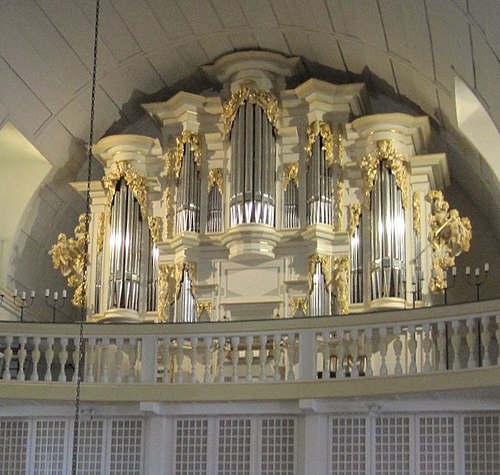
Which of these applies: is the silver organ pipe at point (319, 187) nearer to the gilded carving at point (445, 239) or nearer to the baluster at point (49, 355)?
the gilded carving at point (445, 239)

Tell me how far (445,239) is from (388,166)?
4.59ft

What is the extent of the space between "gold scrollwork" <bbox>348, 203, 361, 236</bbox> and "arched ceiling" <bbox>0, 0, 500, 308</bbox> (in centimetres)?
195

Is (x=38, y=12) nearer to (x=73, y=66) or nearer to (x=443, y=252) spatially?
(x=73, y=66)

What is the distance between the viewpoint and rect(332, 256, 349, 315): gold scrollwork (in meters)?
18.2

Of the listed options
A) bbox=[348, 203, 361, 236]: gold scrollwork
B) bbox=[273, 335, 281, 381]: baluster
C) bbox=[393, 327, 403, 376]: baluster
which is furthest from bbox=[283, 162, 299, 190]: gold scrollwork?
bbox=[393, 327, 403, 376]: baluster

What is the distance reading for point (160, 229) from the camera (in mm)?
19531

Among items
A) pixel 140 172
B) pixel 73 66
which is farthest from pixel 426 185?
pixel 73 66

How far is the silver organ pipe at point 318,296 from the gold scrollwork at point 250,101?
8.56 ft

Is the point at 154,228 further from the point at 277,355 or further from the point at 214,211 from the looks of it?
the point at 277,355

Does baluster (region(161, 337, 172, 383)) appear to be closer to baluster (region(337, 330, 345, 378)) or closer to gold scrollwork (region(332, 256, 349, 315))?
baluster (region(337, 330, 345, 378))

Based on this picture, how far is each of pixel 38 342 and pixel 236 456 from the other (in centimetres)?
295

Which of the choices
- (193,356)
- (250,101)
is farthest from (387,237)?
(193,356)

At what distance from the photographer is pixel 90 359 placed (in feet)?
53.2

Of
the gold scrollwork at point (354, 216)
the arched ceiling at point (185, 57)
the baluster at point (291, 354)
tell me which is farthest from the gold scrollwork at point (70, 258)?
the baluster at point (291, 354)
